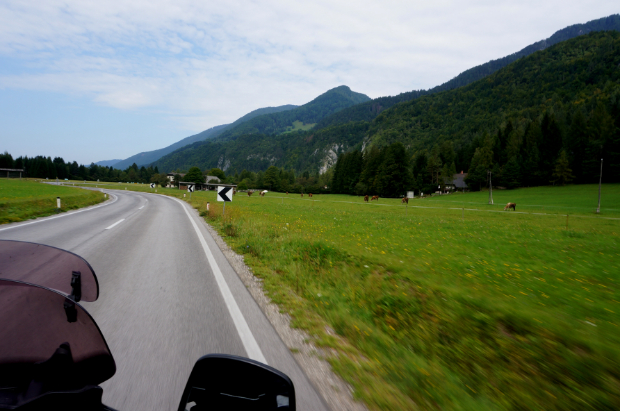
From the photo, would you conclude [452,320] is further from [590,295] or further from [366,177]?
[366,177]

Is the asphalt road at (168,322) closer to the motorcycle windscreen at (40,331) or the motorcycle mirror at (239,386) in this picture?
the motorcycle windscreen at (40,331)

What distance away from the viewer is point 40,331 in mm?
1574

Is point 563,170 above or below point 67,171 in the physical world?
below

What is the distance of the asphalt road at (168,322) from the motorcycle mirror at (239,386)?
57.6 inches

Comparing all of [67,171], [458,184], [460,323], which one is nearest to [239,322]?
[460,323]

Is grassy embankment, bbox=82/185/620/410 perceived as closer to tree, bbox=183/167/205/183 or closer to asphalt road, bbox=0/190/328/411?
asphalt road, bbox=0/190/328/411

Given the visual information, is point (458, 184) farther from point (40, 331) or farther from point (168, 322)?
point (40, 331)

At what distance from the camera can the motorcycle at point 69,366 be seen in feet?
4.75

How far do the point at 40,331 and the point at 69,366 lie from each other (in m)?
0.25

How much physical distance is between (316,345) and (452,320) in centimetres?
213

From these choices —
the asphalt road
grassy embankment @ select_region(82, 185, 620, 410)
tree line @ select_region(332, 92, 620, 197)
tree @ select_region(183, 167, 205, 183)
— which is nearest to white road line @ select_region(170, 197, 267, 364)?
the asphalt road

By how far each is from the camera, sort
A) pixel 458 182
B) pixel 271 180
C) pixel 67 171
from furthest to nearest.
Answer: pixel 67 171 → pixel 271 180 → pixel 458 182

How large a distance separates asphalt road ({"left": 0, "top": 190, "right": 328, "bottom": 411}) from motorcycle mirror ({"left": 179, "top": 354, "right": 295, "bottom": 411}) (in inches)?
57.6

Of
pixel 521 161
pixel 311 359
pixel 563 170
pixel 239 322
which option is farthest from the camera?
pixel 521 161
